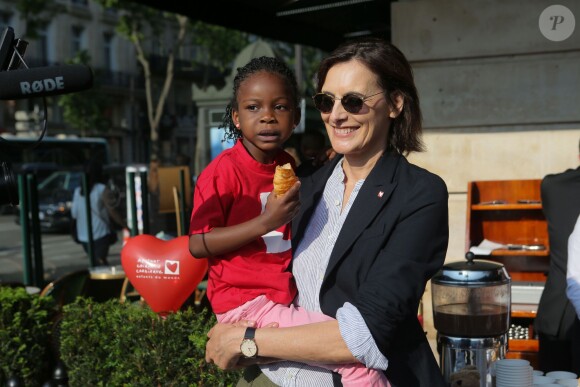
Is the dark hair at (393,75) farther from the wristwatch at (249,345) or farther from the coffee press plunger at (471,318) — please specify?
the coffee press plunger at (471,318)

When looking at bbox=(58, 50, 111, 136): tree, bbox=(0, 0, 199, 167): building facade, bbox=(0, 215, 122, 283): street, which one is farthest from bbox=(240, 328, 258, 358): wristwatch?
bbox=(0, 0, 199, 167): building facade

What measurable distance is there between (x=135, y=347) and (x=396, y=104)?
2.99 metres

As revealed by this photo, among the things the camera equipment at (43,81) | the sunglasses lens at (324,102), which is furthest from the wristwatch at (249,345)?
the camera equipment at (43,81)

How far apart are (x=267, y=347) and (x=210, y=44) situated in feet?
115

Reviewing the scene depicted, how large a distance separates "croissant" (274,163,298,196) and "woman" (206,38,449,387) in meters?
0.13

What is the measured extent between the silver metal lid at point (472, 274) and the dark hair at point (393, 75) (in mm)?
1454

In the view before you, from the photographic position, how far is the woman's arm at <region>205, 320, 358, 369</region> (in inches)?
84.5

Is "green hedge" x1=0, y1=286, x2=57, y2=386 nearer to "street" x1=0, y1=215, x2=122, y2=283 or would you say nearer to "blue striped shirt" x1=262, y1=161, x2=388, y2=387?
Answer: "blue striped shirt" x1=262, y1=161, x2=388, y2=387

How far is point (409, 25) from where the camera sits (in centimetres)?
675

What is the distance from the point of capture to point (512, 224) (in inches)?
249

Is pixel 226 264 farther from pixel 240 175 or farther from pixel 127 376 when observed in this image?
pixel 127 376

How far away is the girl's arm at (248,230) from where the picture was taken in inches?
93.4

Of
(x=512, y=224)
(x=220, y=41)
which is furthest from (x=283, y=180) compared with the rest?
(x=220, y=41)

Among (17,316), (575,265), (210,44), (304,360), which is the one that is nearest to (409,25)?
(575,265)
